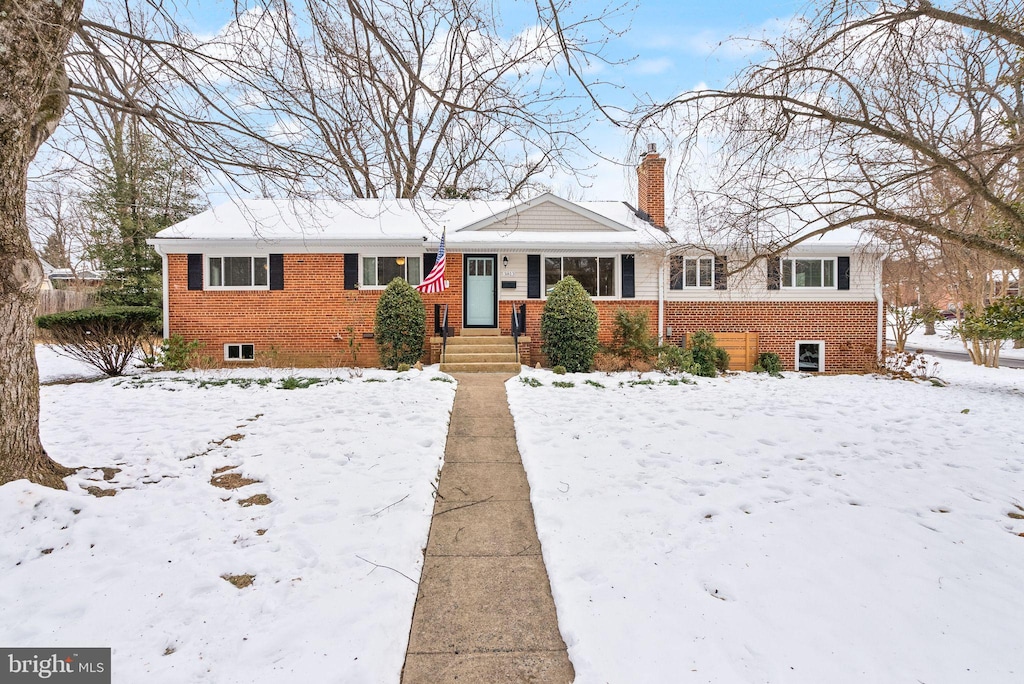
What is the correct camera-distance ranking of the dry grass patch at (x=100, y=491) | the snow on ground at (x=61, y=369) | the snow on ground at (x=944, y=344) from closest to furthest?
the dry grass patch at (x=100, y=491), the snow on ground at (x=61, y=369), the snow on ground at (x=944, y=344)

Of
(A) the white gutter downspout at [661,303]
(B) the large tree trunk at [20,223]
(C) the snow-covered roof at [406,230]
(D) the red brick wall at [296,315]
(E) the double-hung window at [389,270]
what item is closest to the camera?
(B) the large tree trunk at [20,223]

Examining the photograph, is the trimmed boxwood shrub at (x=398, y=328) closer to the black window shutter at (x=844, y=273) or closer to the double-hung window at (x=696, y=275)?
the double-hung window at (x=696, y=275)

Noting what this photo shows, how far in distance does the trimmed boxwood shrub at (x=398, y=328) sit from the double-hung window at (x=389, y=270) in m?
1.52

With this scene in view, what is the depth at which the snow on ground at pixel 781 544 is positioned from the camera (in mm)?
2430

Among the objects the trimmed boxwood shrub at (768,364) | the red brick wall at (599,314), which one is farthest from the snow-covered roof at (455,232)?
the trimmed boxwood shrub at (768,364)

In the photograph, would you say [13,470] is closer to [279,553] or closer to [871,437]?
[279,553]

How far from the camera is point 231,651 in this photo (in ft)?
7.82

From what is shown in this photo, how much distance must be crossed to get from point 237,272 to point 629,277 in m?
10.4

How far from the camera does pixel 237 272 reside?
40.6 ft

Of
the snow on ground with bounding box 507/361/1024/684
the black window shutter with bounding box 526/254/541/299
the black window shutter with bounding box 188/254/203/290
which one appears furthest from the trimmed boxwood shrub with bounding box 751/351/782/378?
the black window shutter with bounding box 188/254/203/290

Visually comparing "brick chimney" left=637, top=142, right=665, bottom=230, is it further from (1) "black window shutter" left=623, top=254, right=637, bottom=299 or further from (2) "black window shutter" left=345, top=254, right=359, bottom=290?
(2) "black window shutter" left=345, top=254, right=359, bottom=290

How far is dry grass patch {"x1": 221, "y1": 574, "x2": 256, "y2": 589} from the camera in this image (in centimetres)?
291

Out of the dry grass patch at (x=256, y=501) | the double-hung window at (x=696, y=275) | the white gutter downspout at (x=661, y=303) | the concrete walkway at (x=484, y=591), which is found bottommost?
the concrete walkway at (x=484, y=591)

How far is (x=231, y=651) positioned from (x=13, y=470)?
2476 mm
